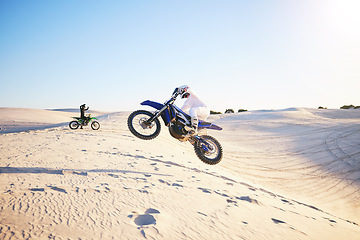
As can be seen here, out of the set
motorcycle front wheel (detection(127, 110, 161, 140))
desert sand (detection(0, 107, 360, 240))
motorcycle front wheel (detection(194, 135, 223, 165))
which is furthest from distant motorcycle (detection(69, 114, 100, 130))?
motorcycle front wheel (detection(194, 135, 223, 165))

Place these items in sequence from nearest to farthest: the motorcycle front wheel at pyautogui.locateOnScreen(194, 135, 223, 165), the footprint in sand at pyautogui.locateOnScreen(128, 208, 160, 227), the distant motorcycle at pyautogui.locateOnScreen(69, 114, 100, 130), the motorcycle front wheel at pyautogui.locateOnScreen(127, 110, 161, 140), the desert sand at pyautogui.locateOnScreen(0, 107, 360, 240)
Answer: the desert sand at pyautogui.locateOnScreen(0, 107, 360, 240), the footprint in sand at pyautogui.locateOnScreen(128, 208, 160, 227), the motorcycle front wheel at pyautogui.locateOnScreen(127, 110, 161, 140), the motorcycle front wheel at pyautogui.locateOnScreen(194, 135, 223, 165), the distant motorcycle at pyautogui.locateOnScreen(69, 114, 100, 130)

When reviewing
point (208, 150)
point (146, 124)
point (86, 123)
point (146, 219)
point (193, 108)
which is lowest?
point (146, 219)

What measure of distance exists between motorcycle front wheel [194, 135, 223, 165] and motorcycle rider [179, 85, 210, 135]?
1.39ft

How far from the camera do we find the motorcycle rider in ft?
15.4

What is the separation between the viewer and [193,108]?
4.87m

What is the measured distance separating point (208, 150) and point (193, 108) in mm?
1174

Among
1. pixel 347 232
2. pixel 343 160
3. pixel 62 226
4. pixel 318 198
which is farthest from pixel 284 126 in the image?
pixel 62 226

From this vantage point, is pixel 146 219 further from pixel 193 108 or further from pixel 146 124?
pixel 193 108

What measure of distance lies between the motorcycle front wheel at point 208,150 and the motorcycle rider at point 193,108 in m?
0.42

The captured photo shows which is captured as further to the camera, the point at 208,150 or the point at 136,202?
the point at 208,150

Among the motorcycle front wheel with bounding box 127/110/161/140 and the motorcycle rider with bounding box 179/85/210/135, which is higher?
the motorcycle rider with bounding box 179/85/210/135

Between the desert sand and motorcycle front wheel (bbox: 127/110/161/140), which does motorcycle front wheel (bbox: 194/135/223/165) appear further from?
motorcycle front wheel (bbox: 127/110/161/140)

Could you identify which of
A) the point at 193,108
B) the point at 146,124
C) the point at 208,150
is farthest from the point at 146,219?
the point at 193,108

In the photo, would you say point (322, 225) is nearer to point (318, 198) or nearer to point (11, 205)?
point (318, 198)
